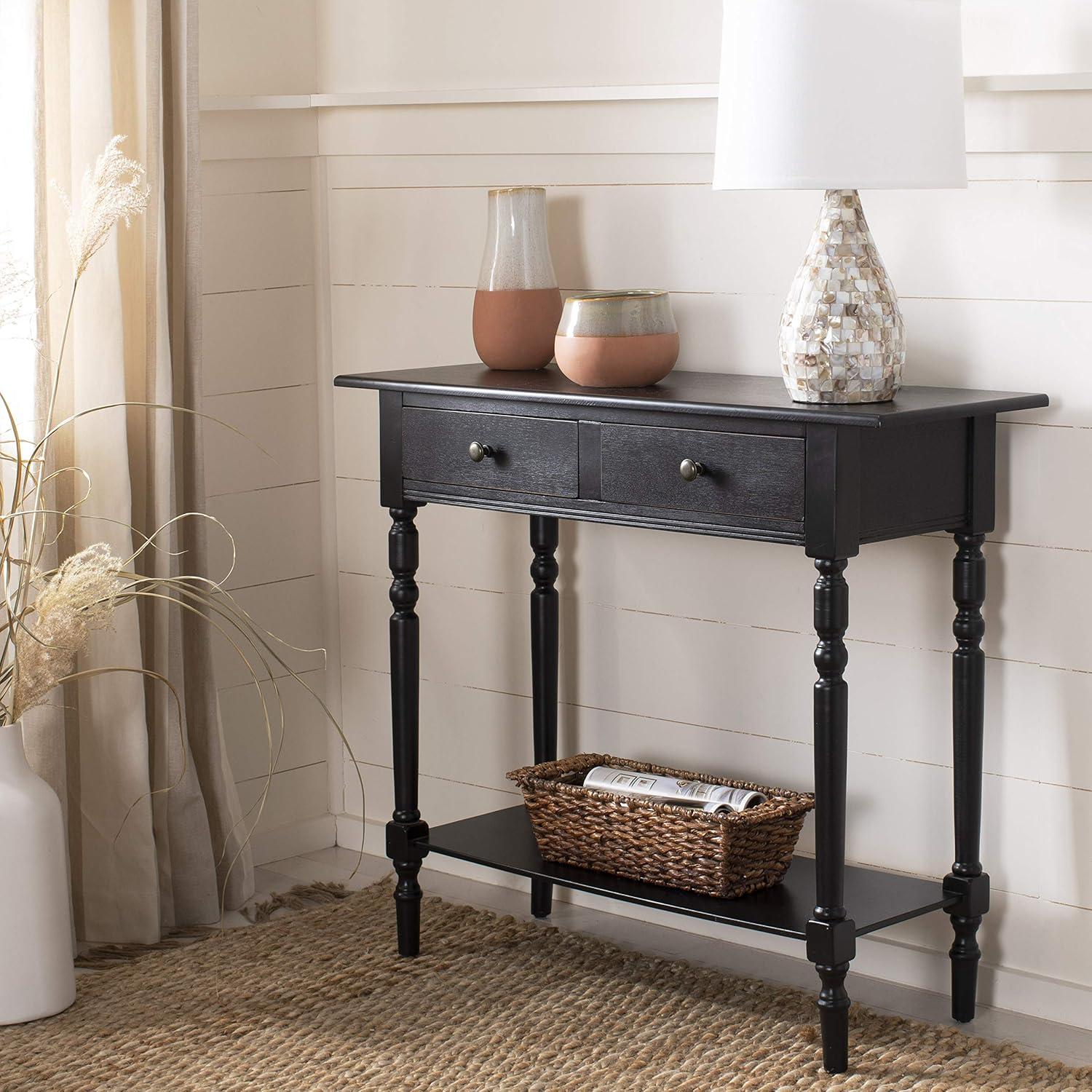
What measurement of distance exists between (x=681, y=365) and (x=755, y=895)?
0.80m

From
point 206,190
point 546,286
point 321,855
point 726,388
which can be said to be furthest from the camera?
point 321,855

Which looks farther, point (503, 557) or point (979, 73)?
point (503, 557)

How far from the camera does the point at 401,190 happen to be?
288cm

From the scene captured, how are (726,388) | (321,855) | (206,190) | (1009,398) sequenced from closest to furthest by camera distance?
(1009,398)
(726,388)
(206,190)
(321,855)

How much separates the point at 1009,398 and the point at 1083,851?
62cm

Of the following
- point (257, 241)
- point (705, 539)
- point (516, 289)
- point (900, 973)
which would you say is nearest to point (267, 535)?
point (257, 241)

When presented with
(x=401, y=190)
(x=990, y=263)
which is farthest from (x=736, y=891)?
(x=401, y=190)

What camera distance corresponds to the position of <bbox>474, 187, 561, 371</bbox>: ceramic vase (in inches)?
99.7

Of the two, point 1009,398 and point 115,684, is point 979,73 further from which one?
point 115,684

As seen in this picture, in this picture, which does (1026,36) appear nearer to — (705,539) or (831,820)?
(705,539)

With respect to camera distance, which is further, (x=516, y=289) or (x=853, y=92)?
(x=516, y=289)

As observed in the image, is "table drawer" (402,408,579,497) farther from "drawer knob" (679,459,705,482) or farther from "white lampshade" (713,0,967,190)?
"white lampshade" (713,0,967,190)

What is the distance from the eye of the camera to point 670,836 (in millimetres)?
2297

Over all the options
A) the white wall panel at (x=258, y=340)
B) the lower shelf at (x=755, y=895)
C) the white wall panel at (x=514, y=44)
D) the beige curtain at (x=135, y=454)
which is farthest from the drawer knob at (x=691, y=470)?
the white wall panel at (x=258, y=340)
